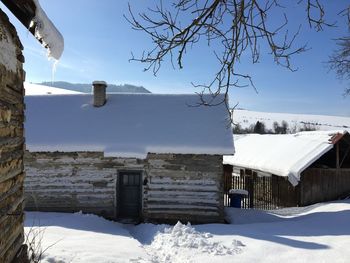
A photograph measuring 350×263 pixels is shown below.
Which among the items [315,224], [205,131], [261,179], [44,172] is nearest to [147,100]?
[205,131]

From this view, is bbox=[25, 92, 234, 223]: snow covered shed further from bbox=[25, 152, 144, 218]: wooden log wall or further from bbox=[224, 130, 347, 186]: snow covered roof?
bbox=[224, 130, 347, 186]: snow covered roof

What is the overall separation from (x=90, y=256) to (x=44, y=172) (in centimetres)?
804

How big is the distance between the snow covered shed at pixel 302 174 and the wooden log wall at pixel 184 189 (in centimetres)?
513

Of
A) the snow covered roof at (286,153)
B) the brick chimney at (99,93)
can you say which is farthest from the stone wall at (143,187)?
the snow covered roof at (286,153)

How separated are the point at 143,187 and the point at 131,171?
749mm

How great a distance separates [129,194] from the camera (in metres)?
15.2

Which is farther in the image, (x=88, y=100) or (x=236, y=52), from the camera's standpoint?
(x=88, y=100)

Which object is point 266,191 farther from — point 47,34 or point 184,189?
point 47,34

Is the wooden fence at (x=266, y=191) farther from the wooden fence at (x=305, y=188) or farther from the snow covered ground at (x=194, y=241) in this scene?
the snow covered ground at (x=194, y=241)

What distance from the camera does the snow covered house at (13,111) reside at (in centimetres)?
387

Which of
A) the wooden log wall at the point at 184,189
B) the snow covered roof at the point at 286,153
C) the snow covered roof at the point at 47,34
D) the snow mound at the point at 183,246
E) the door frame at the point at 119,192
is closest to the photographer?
the snow covered roof at the point at 47,34

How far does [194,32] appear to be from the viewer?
502 cm

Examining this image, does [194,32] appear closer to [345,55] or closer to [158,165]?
[158,165]

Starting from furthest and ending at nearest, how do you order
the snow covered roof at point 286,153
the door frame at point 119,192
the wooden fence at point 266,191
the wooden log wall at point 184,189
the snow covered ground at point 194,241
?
1. the wooden fence at point 266,191
2. the snow covered roof at point 286,153
3. the door frame at point 119,192
4. the wooden log wall at point 184,189
5. the snow covered ground at point 194,241
